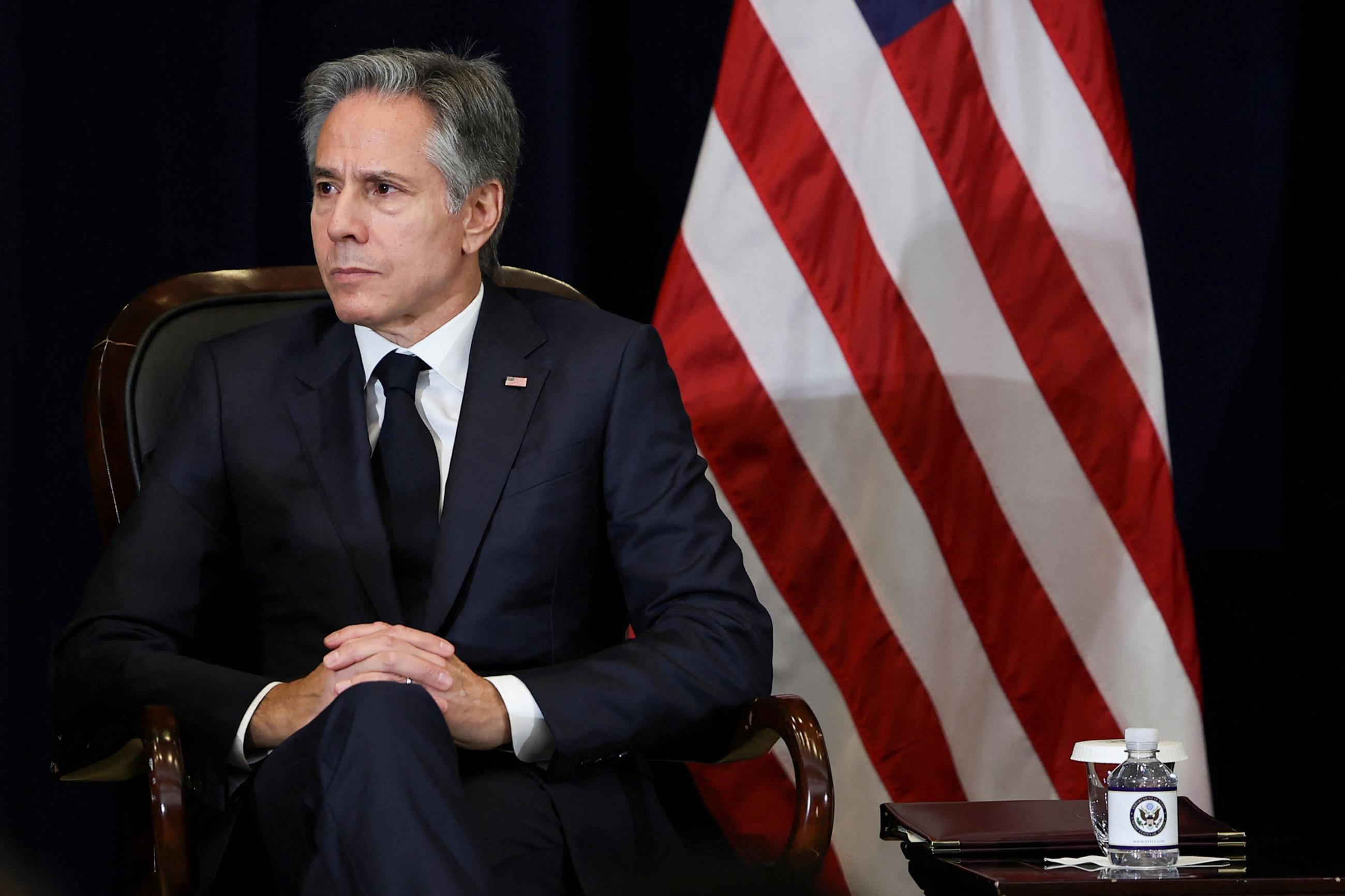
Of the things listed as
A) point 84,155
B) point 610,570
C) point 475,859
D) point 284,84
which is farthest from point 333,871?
point 284,84

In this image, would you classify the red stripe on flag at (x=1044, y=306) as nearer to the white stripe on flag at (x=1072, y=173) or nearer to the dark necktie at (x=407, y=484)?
the white stripe on flag at (x=1072, y=173)

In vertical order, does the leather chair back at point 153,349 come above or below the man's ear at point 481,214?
below

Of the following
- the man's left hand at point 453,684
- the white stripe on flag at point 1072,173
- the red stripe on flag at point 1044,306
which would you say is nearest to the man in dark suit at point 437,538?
the man's left hand at point 453,684

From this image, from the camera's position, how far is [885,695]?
2584mm

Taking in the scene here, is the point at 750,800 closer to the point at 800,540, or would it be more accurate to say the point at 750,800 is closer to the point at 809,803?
the point at 800,540

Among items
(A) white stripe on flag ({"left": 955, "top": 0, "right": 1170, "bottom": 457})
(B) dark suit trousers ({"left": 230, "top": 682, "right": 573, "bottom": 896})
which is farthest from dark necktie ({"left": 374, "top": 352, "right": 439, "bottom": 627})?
(A) white stripe on flag ({"left": 955, "top": 0, "right": 1170, "bottom": 457})

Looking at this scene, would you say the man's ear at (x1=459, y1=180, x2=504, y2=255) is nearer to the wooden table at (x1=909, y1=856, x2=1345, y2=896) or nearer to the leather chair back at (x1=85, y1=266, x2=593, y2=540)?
the leather chair back at (x1=85, y1=266, x2=593, y2=540)

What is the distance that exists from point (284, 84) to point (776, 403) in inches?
41.7

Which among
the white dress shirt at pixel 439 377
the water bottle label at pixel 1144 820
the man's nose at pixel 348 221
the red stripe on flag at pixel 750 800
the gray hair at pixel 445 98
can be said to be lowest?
the red stripe on flag at pixel 750 800

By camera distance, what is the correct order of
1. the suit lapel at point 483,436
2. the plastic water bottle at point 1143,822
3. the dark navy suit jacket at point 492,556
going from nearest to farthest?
the plastic water bottle at point 1143,822 → the dark navy suit jacket at point 492,556 → the suit lapel at point 483,436

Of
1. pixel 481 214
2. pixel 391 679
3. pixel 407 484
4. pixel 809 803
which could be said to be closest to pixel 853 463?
pixel 481 214

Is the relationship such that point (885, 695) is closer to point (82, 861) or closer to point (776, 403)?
point (776, 403)

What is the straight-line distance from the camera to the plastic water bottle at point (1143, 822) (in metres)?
1.56

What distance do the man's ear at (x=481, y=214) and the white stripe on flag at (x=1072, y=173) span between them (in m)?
0.90
